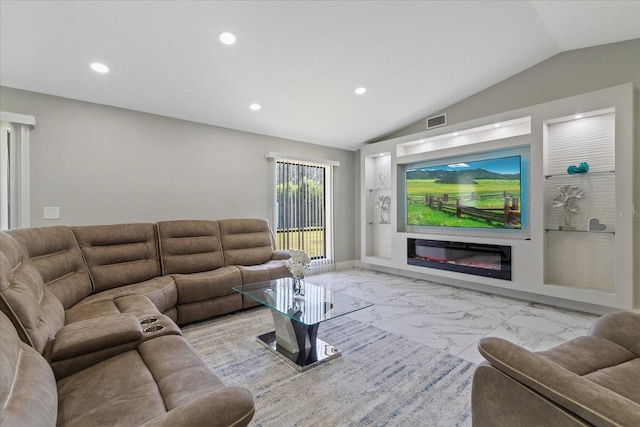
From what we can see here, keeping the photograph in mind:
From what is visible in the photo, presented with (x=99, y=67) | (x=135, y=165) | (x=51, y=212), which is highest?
(x=99, y=67)

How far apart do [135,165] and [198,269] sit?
5.23ft

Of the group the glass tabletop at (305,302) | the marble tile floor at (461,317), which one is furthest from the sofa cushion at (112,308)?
the marble tile floor at (461,317)

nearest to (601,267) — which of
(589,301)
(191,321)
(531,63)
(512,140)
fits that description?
(589,301)

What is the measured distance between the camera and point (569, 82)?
11.5ft

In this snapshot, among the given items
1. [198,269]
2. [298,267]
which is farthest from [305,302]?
[198,269]

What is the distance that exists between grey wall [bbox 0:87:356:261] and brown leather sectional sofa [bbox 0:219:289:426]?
0.55 meters

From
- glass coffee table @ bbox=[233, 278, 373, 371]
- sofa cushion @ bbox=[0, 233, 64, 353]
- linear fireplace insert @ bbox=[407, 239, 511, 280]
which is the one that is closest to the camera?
sofa cushion @ bbox=[0, 233, 64, 353]

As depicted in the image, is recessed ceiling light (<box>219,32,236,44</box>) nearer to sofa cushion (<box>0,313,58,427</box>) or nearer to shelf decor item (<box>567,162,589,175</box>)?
sofa cushion (<box>0,313,58,427</box>)

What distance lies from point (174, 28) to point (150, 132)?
1729mm

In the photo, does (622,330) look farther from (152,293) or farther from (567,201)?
(152,293)

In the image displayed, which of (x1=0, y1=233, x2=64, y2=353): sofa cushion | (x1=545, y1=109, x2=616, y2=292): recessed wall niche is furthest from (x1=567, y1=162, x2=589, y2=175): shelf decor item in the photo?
(x1=0, y1=233, x2=64, y2=353): sofa cushion

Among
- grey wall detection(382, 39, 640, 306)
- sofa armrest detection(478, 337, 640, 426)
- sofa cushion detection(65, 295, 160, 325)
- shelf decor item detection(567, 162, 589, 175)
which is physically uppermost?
grey wall detection(382, 39, 640, 306)

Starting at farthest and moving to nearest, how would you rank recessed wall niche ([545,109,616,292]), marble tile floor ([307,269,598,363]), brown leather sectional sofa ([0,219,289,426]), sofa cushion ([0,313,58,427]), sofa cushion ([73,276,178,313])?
1. recessed wall niche ([545,109,616,292])
2. marble tile floor ([307,269,598,363])
3. sofa cushion ([73,276,178,313])
4. brown leather sectional sofa ([0,219,289,426])
5. sofa cushion ([0,313,58,427])

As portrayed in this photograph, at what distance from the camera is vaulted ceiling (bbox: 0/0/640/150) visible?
7.70 feet
